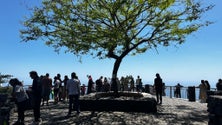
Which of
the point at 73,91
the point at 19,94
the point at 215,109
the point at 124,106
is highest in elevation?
the point at 73,91

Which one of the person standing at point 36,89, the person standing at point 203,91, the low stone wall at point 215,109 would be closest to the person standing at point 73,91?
the person standing at point 36,89

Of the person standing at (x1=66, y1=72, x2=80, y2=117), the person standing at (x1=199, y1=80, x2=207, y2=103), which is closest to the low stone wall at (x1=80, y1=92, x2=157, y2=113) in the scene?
the person standing at (x1=66, y1=72, x2=80, y2=117)

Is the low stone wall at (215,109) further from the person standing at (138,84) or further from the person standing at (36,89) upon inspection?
the person standing at (138,84)

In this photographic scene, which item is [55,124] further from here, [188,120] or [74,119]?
[188,120]

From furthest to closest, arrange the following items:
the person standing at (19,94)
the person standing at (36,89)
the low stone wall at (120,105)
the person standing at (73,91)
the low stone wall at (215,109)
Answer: the low stone wall at (120,105)
the person standing at (73,91)
the person standing at (36,89)
the person standing at (19,94)
the low stone wall at (215,109)

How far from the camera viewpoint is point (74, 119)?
1468 cm

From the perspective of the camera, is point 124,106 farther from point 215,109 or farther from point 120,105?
point 215,109

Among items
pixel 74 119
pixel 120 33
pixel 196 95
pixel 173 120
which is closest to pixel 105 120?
pixel 74 119

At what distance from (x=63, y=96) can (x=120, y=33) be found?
349 inches

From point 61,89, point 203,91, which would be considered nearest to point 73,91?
point 61,89

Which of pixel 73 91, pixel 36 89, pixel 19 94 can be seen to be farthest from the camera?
pixel 73 91

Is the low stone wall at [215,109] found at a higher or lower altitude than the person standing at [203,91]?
lower

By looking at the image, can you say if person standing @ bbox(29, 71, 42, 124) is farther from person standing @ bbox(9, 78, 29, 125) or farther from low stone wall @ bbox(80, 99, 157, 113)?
low stone wall @ bbox(80, 99, 157, 113)

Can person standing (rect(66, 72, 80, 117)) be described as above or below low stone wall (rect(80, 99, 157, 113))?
above
